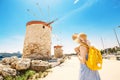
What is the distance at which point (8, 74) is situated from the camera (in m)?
6.02

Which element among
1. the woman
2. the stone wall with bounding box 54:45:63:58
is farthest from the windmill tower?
the stone wall with bounding box 54:45:63:58

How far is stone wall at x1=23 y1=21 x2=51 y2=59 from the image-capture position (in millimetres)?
12353

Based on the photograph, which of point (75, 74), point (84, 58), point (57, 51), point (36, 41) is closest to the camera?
point (84, 58)

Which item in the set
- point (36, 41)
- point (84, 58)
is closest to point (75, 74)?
point (84, 58)

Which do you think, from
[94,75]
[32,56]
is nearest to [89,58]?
[94,75]

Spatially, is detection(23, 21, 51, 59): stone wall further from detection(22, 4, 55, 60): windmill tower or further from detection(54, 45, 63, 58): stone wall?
detection(54, 45, 63, 58): stone wall

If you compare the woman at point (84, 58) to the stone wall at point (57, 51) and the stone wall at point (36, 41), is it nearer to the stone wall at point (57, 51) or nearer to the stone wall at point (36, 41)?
the stone wall at point (36, 41)

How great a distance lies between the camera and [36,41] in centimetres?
1250

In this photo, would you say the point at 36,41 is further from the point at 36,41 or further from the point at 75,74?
the point at 75,74

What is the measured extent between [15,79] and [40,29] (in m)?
7.69

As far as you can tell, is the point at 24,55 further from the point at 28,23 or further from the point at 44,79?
the point at 44,79

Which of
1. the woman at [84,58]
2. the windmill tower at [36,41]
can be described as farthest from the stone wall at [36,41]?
the woman at [84,58]

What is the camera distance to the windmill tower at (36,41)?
1235 centimetres

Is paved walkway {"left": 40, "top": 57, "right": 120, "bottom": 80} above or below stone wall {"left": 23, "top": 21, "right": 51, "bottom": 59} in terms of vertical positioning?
below
